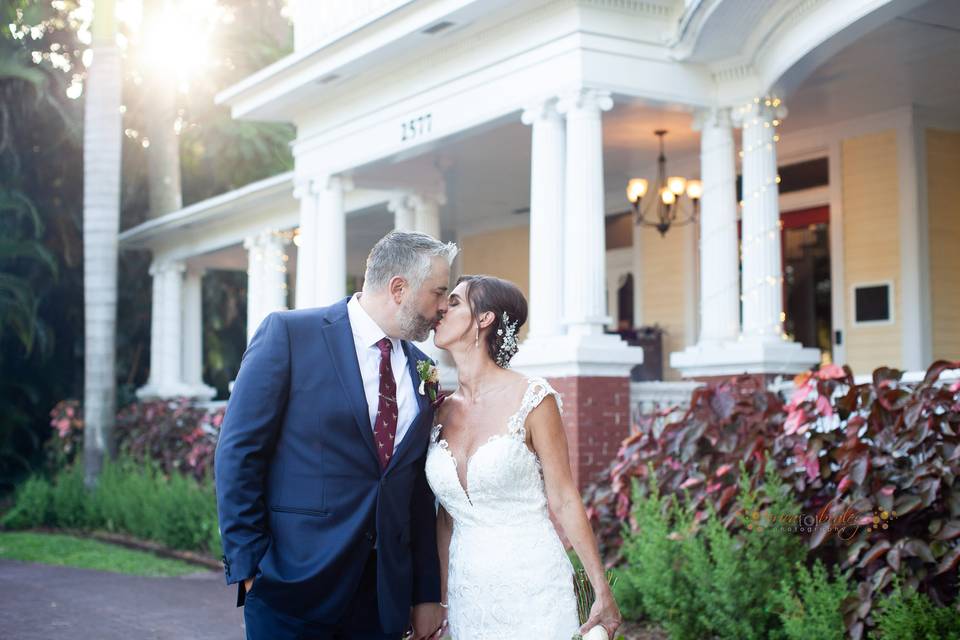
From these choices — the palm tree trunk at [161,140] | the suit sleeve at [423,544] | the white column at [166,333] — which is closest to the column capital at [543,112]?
the suit sleeve at [423,544]

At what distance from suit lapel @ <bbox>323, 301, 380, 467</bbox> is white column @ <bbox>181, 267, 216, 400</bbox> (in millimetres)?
17136

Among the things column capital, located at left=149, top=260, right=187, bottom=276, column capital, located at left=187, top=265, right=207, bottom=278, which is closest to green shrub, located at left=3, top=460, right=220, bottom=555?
column capital, located at left=149, top=260, right=187, bottom=276

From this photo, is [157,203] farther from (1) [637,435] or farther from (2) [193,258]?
(1) [637,435]

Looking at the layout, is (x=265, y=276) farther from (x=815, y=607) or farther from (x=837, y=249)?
(x=815, y=607)

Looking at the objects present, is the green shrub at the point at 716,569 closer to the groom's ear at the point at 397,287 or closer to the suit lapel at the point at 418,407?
the suit lapel at the point at 418,407

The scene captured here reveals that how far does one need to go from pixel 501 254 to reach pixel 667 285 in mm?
4119

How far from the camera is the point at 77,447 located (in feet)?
59.0

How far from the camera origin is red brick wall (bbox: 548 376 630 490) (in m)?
9.68

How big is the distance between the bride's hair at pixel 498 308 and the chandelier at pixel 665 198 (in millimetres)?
8997

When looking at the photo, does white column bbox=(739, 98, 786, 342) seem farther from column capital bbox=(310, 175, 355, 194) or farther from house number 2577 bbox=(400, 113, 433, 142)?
column capital bbox=(310, 175, 355, 194)

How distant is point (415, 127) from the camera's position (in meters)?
12.2

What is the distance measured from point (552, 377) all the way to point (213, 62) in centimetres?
2111

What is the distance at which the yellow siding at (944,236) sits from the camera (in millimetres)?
11883

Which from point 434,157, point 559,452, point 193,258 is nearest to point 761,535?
point 559,452
